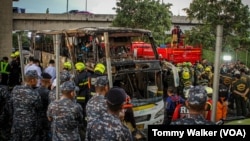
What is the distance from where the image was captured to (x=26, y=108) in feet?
20.8

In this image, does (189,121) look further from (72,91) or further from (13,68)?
(13,68)

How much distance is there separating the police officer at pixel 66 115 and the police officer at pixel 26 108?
0.98 metres

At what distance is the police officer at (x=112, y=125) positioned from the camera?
12.1 ft

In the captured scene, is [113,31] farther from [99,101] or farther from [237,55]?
[237,55]

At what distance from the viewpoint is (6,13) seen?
27.9 metres

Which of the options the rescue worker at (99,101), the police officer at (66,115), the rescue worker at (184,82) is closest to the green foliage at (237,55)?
the rescue worker at (184,82)

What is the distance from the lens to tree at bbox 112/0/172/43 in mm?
29219

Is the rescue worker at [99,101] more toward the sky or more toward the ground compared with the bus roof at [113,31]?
more toward the ground

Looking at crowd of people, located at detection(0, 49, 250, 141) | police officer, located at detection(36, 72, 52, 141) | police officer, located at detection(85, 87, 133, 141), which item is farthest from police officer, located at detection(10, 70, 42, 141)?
police officer, located at detection(85, 87, 133, 141)

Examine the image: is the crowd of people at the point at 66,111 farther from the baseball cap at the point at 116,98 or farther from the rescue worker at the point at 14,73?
the rescue worker at the point at 14,73

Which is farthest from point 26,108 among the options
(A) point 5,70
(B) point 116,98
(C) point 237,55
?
(C) point 237,55

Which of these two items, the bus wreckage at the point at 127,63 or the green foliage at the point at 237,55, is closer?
the bus wreckage at the point at 127,63

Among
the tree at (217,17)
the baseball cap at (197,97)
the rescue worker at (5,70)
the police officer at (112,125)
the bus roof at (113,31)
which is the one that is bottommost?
the rescue worker at (5,70)

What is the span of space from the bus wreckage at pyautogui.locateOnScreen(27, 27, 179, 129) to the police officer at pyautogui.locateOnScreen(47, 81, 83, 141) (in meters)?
2.53
